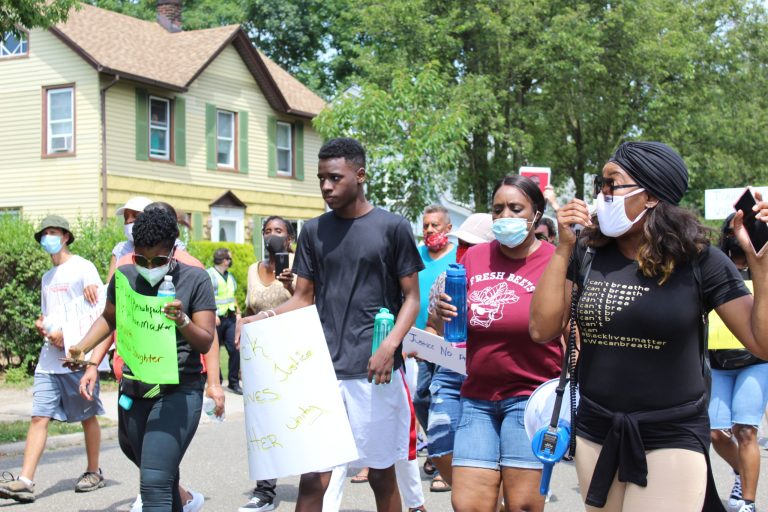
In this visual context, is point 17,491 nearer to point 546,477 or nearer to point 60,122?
point 546,477

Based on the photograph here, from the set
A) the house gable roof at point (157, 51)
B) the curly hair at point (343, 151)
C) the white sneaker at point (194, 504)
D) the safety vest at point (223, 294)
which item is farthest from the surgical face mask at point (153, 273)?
the house gable roof at point (157, 51)

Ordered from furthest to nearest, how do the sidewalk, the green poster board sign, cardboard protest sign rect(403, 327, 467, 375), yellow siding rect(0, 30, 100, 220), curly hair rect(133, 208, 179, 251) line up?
yellow siding rect(0, 30, 100, 220) < the sidewalk < cardboard protest sign rect(403, 327, 467, 375) < curly hair rect(133, 208, 179, 251) < the green poster board sign

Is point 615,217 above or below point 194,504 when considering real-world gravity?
above

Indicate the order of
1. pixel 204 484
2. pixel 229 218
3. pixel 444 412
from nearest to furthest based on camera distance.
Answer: pixel 444 412 → pixel 204 484 → pixel 229 218

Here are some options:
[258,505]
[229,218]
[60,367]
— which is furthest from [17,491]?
[229,218]

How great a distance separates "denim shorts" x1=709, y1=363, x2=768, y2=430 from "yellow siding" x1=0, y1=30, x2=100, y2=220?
2040cm

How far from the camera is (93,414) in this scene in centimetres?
774

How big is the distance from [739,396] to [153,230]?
14.4 ft

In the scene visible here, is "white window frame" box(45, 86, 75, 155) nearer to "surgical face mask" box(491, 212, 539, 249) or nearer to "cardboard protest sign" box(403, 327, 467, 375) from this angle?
"cardboard protest sign" box(403, 327, 467, 375)

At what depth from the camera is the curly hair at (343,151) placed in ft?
17.1

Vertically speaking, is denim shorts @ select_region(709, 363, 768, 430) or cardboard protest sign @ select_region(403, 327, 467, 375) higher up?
cardboard protest sign @ select_region(403, 327, 467, 375)

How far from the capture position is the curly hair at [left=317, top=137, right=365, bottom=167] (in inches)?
205

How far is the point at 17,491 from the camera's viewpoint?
7.31 metres

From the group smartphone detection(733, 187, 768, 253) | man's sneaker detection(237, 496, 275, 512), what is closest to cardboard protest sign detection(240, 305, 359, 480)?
smartphone detection(733, 187, 768, 253)
